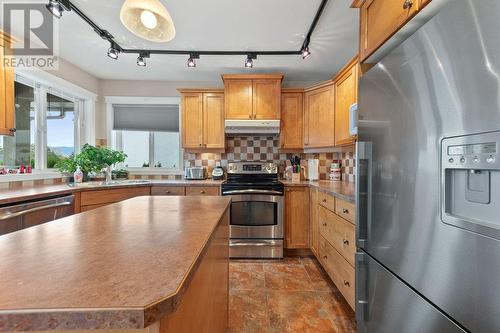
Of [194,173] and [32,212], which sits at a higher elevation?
[194,173]

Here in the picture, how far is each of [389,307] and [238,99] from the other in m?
2.72

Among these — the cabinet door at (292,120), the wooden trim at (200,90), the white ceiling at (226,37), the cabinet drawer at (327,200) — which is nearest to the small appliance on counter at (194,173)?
the wooden trim at (200,90)

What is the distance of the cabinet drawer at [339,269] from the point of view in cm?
171

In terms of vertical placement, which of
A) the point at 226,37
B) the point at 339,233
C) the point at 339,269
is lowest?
the point at 339,269

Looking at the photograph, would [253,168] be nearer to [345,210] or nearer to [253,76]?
[253,76]

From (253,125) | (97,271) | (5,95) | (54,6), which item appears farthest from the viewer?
(253,125)

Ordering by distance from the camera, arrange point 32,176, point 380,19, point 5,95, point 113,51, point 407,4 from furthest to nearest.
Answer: point 32,176, point 113,51, point 5,95, point 380,19, point 407,4

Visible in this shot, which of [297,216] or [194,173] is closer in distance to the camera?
[297,216]

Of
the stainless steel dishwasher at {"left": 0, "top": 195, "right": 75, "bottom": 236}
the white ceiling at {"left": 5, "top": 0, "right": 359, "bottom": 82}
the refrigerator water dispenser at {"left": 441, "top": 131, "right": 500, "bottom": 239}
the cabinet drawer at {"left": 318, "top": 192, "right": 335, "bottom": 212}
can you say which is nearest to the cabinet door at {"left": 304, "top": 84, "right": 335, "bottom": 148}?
the white ceiling at {"left": 5, "top": 0, "right": 359, "bottom": 82}

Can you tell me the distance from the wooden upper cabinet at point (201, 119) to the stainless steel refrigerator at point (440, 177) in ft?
7.75

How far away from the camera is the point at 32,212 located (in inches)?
72.0

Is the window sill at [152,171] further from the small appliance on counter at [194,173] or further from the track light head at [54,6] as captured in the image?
the track light head at [54,6]

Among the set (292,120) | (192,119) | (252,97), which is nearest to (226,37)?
(252,97)

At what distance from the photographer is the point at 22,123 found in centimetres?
257
